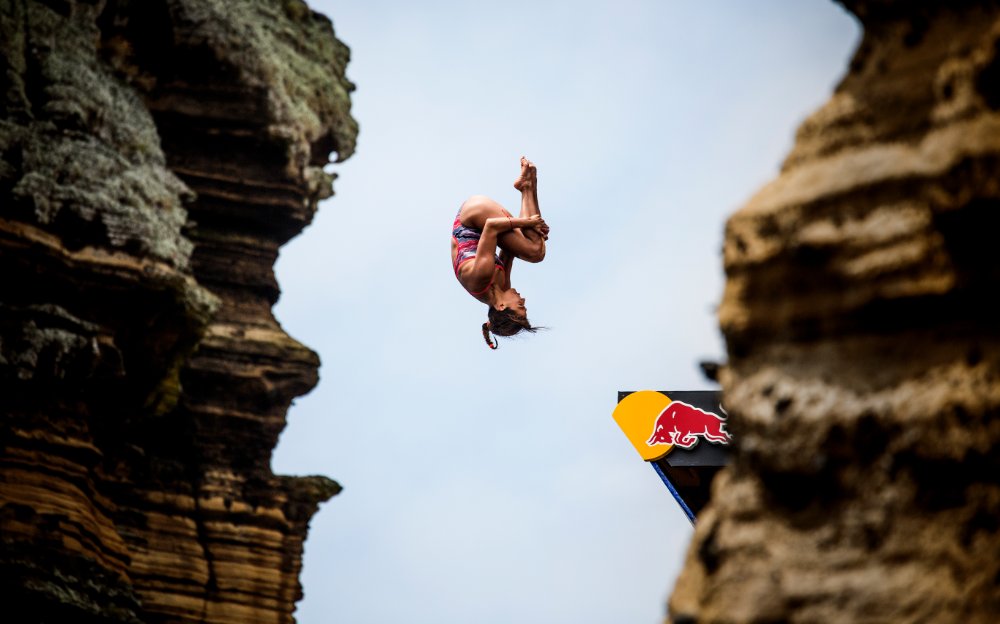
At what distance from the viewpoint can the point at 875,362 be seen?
394cm

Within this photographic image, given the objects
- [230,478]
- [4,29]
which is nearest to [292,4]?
[4,29]

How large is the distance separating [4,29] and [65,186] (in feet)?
6.76

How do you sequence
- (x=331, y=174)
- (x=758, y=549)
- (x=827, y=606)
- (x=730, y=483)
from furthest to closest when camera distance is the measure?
(x=331, y=174) → (x=730, y=483) → (x=758, y=549) → (x=827, y=606)

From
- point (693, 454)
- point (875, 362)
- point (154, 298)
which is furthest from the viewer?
point (693, 454)

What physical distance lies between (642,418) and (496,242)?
9.31 metres

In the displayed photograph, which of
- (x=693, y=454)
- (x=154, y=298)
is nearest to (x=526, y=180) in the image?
(x=154, y=298)

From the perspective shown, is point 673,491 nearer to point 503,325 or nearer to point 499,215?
point 503,325

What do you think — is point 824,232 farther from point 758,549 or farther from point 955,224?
point 758,549

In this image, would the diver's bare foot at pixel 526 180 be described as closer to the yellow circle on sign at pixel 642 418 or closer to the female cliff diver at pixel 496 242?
the female cliff diver at pixel 496 242

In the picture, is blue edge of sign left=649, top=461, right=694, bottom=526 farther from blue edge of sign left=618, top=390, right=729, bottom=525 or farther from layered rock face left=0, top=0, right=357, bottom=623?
layered rock face left=0, top=0, right=357, bottom=623

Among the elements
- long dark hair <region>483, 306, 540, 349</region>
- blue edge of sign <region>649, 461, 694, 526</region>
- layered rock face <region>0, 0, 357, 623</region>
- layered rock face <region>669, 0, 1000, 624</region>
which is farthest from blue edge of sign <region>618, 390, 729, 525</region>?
layered rock face <region>669, 0, 1000, 624</region>

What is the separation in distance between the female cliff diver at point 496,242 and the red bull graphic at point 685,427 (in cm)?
828

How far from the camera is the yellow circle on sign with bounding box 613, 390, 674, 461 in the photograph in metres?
18.4

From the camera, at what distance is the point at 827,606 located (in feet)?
11.9
